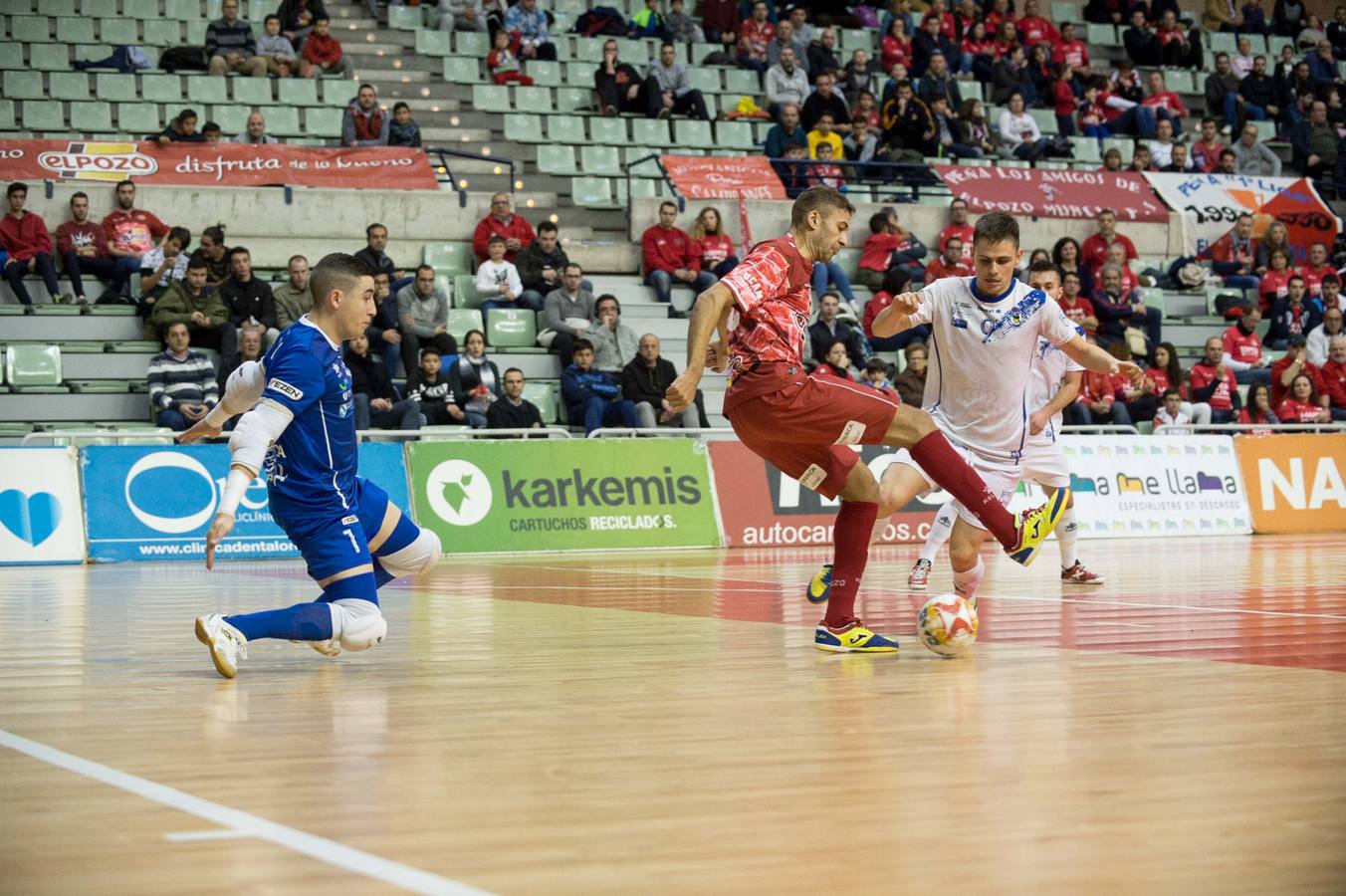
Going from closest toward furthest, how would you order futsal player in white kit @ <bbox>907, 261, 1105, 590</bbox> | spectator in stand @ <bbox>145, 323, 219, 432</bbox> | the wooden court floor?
1. the wooden court floor
2. futsal player in white kit @ <bbox>907, 261, 1105, 590</bbox>
3. spectator in stand @ <bbox>145, 323, 219, 432</bbox>

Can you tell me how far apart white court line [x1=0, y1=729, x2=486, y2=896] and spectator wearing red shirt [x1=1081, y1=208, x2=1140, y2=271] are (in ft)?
65.7

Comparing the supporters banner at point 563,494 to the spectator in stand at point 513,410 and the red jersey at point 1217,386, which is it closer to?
the spectator in stand at point 513,410

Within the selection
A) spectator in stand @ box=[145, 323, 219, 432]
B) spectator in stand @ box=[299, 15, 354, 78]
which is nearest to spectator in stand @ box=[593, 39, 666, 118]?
spectator in stand @ box=[299, 15, 354, 78]

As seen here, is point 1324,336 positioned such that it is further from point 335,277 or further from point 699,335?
point 335,277

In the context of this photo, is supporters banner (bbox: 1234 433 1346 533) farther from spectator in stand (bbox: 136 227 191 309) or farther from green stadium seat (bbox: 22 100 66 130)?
green stadium seat (bbox: 22 100 66 130)

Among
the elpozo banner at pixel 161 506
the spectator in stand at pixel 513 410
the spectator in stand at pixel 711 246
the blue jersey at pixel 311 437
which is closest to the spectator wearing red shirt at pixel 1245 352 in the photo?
the spectator in stand at pixel 711 246

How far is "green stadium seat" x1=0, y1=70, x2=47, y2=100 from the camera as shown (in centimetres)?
2080

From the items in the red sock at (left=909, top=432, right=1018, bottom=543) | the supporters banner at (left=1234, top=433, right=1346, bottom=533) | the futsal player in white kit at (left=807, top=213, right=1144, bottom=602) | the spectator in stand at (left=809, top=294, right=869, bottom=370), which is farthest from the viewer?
the supporters banner at (left=1234, top=433, right=1346, bottom=533)

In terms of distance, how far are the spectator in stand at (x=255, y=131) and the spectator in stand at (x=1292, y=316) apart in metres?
14.1

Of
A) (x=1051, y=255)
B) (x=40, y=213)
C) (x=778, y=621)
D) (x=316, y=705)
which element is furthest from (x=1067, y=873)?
(x=1051, y=255)

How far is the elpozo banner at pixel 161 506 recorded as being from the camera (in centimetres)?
1530

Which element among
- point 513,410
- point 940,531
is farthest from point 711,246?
point 940,531

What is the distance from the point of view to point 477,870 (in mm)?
3084

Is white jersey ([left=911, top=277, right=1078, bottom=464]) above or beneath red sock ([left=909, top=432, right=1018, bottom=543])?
above
